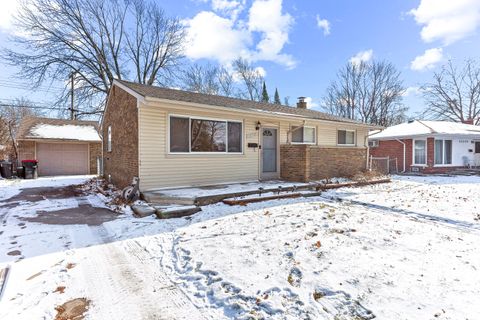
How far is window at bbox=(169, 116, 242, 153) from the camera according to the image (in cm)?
756

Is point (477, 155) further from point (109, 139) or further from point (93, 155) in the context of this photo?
point (93, 155)

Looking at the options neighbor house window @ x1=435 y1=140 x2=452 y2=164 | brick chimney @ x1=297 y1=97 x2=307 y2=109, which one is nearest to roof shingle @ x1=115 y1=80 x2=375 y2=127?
brick chimney @ x1=297 y1=97 x2=307 y2=109

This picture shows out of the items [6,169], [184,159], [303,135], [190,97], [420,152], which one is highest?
[190,97]

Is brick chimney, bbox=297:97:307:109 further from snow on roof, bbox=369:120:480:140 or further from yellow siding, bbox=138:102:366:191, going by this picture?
yellow siding, bbox=138:102:366:191

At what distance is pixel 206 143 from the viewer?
8.12 m

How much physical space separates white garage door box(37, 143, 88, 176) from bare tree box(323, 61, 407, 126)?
30073mm

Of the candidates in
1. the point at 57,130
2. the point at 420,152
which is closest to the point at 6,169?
the point at 57,130

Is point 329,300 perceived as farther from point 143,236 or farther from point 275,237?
point 143,236

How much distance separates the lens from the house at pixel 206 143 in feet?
23.5

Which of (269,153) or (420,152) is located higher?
(420,152)

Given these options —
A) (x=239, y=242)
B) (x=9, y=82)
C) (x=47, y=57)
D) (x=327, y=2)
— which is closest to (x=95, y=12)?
(x=47, y=57)

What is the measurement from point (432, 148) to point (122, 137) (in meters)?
17.4

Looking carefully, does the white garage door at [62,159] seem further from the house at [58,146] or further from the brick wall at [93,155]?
the brick wall at [93,155]

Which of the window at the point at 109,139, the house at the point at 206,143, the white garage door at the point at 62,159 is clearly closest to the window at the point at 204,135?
the house at the point at 206,143
